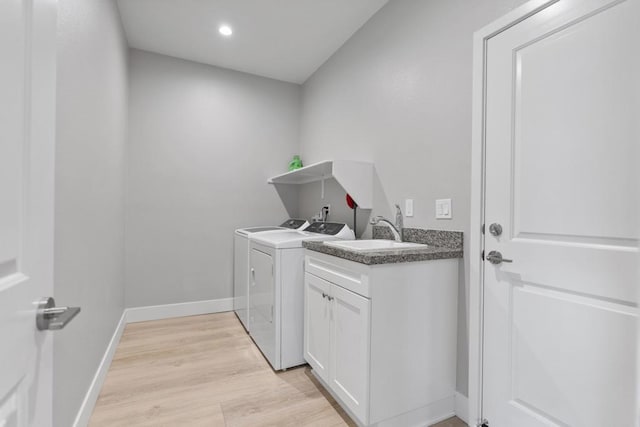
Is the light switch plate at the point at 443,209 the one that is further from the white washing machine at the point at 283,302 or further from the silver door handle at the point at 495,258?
the white washing machine at the point at 283,302

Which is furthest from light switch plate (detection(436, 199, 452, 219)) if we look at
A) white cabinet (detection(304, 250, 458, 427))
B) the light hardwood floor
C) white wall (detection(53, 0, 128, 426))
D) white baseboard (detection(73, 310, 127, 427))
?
white baseboard (detection(73, 310, 127, 427))

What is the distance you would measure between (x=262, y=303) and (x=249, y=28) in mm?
2272

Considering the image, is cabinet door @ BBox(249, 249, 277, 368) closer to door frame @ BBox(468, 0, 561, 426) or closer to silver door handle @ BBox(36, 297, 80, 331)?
door frame @ BBox(468, 0, 561, 426)

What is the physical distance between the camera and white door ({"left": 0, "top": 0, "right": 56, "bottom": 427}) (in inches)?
19.1

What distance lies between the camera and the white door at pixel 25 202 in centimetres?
49

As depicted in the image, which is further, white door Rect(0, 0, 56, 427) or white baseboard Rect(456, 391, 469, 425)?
white baseboard Rect(456, 391, 469, 425)

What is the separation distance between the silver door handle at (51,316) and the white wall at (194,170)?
2.64 metres

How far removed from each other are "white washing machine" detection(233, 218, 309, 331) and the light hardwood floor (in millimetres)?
299

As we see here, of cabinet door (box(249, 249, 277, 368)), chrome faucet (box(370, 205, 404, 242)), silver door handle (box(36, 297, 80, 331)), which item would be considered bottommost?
cabinet door (box(249, 249, 277, 368))

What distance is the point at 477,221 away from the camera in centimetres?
153

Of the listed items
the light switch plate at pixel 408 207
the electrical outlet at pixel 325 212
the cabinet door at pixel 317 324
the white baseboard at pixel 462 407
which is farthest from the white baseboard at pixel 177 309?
the white baseboard at pixel 462 407

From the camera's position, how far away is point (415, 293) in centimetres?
150

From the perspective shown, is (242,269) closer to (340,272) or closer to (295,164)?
(295,164)

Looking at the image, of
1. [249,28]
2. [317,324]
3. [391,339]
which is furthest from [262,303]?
[249,28]
